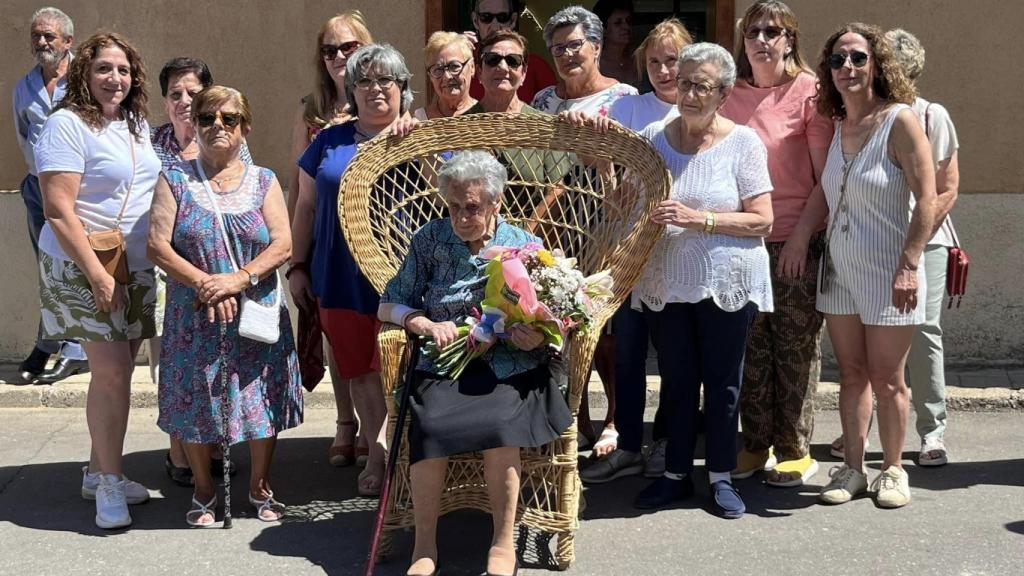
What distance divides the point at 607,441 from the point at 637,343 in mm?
601

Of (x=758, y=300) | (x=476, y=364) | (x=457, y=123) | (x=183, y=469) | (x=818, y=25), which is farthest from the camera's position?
(x=818, y=25)

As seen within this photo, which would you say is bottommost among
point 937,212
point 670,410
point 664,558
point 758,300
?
point 664,558

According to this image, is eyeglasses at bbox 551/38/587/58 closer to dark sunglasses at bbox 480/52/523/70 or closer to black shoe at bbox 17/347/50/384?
dark sunglasses at bbox 480/52/523/70

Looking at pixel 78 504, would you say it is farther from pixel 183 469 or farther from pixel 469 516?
pixel 469 516

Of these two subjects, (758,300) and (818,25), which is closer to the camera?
(758,300)

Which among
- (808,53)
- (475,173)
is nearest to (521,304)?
(475,173)

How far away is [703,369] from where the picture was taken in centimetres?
513

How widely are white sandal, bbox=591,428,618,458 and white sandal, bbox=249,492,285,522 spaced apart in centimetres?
149

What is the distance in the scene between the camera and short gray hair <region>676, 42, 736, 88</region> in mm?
4805

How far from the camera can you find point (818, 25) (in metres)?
7.24

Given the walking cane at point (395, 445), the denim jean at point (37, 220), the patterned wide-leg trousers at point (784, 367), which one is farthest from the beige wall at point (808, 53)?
the walking cane at point (395, 445)

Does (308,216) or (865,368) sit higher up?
(308,216)

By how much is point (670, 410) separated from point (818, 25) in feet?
10.1

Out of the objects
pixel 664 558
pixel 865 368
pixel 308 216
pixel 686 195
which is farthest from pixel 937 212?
pixel 308 216
